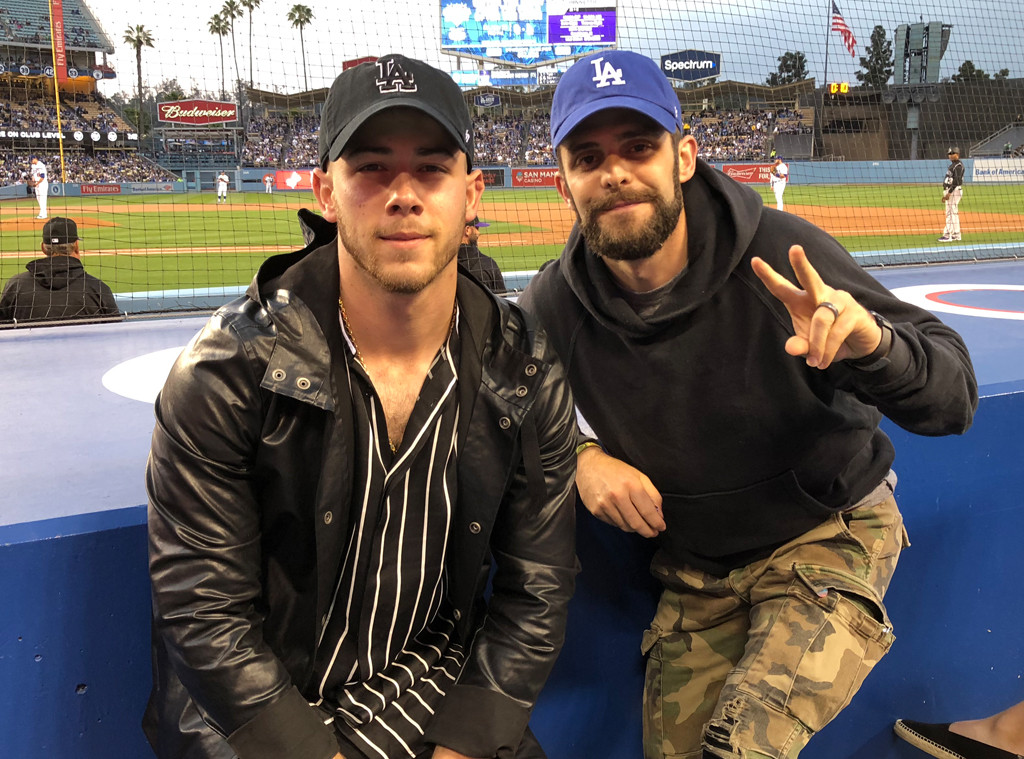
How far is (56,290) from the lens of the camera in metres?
5.51

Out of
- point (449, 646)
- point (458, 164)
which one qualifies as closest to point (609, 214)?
point (458, 164)

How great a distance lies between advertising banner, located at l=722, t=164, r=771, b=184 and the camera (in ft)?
87.1

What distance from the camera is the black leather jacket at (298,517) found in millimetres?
1416

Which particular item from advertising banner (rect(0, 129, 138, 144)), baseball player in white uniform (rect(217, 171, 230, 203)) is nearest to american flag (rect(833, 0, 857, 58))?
baseball player in white uniform (rect(217, 171, 230, 203))

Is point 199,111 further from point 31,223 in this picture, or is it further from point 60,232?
point 60,232

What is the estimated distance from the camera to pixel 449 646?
1777mm

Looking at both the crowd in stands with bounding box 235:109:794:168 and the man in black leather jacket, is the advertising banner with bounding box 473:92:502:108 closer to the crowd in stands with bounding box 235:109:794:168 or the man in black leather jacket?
the crowd in stands with bounding box 235:109:794:168

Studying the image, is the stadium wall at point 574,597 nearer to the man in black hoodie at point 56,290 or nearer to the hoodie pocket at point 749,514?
the hoodie pocket at point 749,514

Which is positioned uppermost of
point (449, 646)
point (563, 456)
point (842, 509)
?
point (563, 456)

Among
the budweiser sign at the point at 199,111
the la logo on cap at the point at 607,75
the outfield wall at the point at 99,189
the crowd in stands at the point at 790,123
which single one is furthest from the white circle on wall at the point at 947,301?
the crowd in stands at the point at 790,123

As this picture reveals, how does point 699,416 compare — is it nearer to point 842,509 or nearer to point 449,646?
point 842,509

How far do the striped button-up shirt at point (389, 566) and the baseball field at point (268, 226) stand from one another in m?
8.35

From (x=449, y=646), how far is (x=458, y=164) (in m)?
1.02

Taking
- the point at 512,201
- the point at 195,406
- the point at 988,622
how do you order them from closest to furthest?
the point at 195,406, the point at 988,622, the point at 512,201
